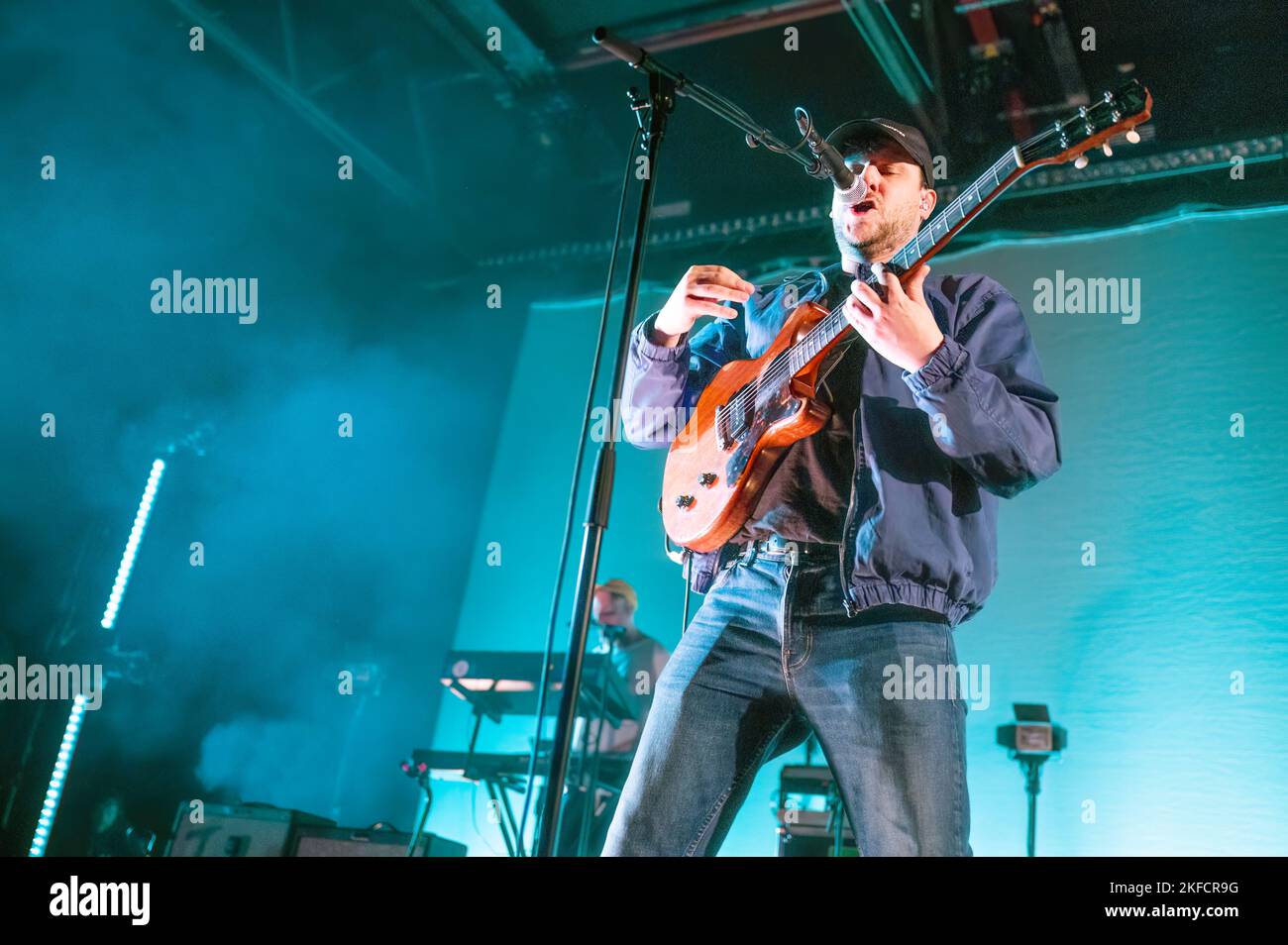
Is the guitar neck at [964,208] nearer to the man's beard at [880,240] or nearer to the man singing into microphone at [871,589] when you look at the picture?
the man singing into microphone at [871,589]

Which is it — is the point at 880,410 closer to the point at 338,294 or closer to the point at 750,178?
the point at 750,178

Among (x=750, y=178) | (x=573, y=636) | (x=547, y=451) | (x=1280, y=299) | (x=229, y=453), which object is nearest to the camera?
(x=573, y=636)

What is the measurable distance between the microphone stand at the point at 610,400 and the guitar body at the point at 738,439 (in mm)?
209

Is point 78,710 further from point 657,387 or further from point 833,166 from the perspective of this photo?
point 833,166

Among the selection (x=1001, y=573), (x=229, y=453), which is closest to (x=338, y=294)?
(x=229, y=453)

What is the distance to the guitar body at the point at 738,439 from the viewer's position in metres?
2.07

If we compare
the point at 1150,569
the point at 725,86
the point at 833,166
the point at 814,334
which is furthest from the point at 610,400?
the point at 725,86

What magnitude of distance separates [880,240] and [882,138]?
0.24 m

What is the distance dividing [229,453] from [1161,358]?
16.9 ft

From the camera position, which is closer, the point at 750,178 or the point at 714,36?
the point at 714,36

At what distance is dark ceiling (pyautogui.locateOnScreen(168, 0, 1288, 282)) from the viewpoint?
4824 millimetres
